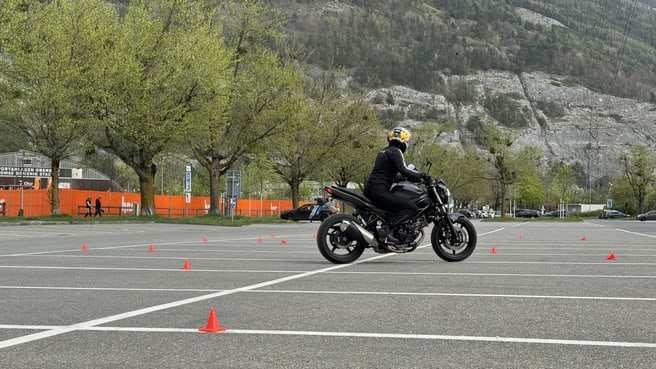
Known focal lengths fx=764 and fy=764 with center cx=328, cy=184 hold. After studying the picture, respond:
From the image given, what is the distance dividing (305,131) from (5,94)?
2130cm

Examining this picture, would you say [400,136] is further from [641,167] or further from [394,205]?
[641,167]

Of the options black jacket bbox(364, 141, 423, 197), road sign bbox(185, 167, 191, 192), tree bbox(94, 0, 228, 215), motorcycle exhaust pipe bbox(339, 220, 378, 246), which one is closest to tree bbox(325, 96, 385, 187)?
road sign bbox(185, 167, 191, 192)

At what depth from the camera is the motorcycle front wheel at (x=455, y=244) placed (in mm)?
12555

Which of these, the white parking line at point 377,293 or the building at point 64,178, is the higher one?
the building at point 64,178

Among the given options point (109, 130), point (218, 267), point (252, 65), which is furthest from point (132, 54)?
point (218, 267)

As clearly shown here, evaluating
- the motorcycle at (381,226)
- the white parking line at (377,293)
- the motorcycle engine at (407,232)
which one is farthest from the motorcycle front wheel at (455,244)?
the white parking line at (377,293)

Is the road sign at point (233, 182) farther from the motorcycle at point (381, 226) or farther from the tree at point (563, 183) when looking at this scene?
the tree at point (563, 183)

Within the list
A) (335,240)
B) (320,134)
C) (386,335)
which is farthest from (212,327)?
(320,134)

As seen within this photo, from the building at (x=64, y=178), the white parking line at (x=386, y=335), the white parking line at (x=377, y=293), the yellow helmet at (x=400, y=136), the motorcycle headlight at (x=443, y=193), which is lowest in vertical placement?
the white parking line at (x=386, y=335)

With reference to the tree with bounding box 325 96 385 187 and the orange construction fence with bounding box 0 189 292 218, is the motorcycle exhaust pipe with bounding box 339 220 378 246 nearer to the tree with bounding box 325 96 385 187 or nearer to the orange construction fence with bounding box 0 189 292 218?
Result: the orange construction fence with bounding box 0 189 292 218

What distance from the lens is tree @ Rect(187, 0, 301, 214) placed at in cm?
4294

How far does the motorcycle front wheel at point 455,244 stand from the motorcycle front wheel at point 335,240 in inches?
55.1

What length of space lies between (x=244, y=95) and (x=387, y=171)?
112 feet

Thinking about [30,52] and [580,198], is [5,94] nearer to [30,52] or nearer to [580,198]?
[30,52]
